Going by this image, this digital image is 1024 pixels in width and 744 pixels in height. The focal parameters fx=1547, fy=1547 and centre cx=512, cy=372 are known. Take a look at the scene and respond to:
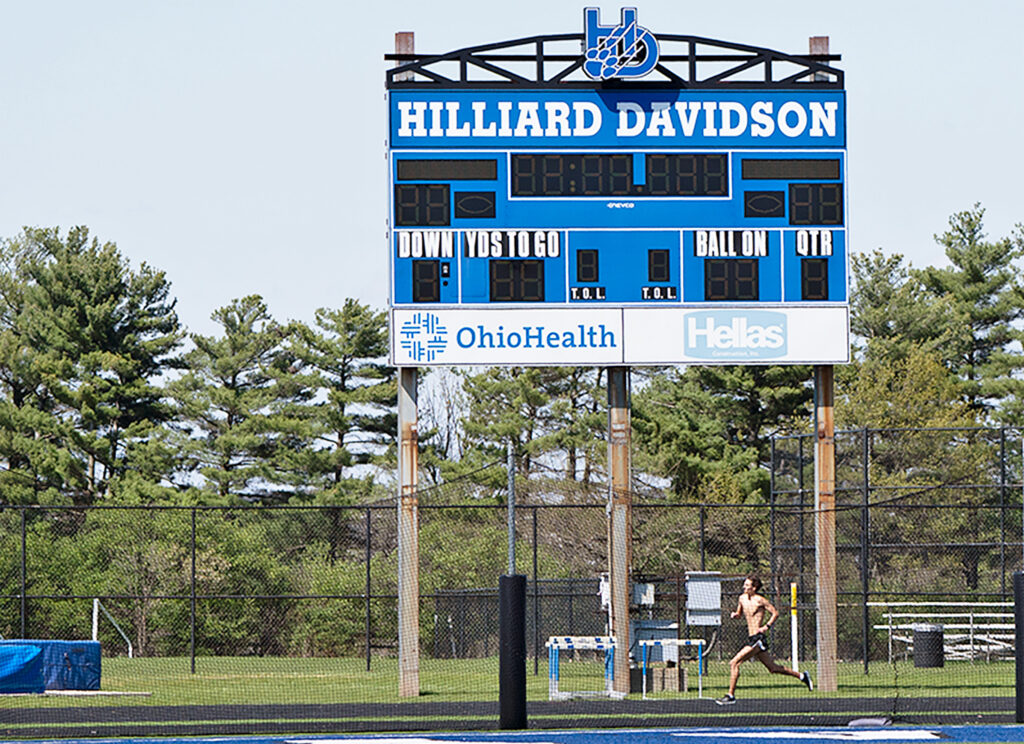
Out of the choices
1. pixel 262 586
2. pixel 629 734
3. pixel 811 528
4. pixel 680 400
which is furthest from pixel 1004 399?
pixel 629 734

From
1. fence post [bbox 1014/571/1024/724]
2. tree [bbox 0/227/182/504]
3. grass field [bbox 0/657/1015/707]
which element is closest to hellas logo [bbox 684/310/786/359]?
grass field [bbox 0/657/1015/707]

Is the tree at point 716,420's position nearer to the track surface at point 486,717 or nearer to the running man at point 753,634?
the running man at point 753,634

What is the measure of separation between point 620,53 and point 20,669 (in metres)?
11.2

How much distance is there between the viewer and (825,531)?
2077 centimetres

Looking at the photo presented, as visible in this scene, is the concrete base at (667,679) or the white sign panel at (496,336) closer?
the white sign panel at (496,336)

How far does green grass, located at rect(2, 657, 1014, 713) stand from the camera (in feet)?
64.6

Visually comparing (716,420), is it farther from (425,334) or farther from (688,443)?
(425,334)

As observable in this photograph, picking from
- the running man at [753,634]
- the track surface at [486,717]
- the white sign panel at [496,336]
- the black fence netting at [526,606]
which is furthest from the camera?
the white sign panel at [496,336]

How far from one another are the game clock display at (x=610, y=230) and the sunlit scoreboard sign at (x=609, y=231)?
18 millimetres

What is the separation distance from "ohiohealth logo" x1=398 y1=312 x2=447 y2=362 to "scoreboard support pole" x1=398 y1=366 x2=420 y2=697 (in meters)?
0.58

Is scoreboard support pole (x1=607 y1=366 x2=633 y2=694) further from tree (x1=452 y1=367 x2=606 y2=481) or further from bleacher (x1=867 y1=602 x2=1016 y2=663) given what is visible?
tree (x1=452 y1=367 x2=606 y2=481)

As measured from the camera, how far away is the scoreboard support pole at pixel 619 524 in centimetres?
1978

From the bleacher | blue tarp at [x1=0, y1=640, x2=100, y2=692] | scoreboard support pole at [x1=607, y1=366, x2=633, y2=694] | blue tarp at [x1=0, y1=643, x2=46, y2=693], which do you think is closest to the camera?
scoreboard support pole at [x1=607, y1=366, x2=633, y2=694]

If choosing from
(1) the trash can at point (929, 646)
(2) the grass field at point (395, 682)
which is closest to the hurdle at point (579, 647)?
(2) the grass field at point (395, 682)
